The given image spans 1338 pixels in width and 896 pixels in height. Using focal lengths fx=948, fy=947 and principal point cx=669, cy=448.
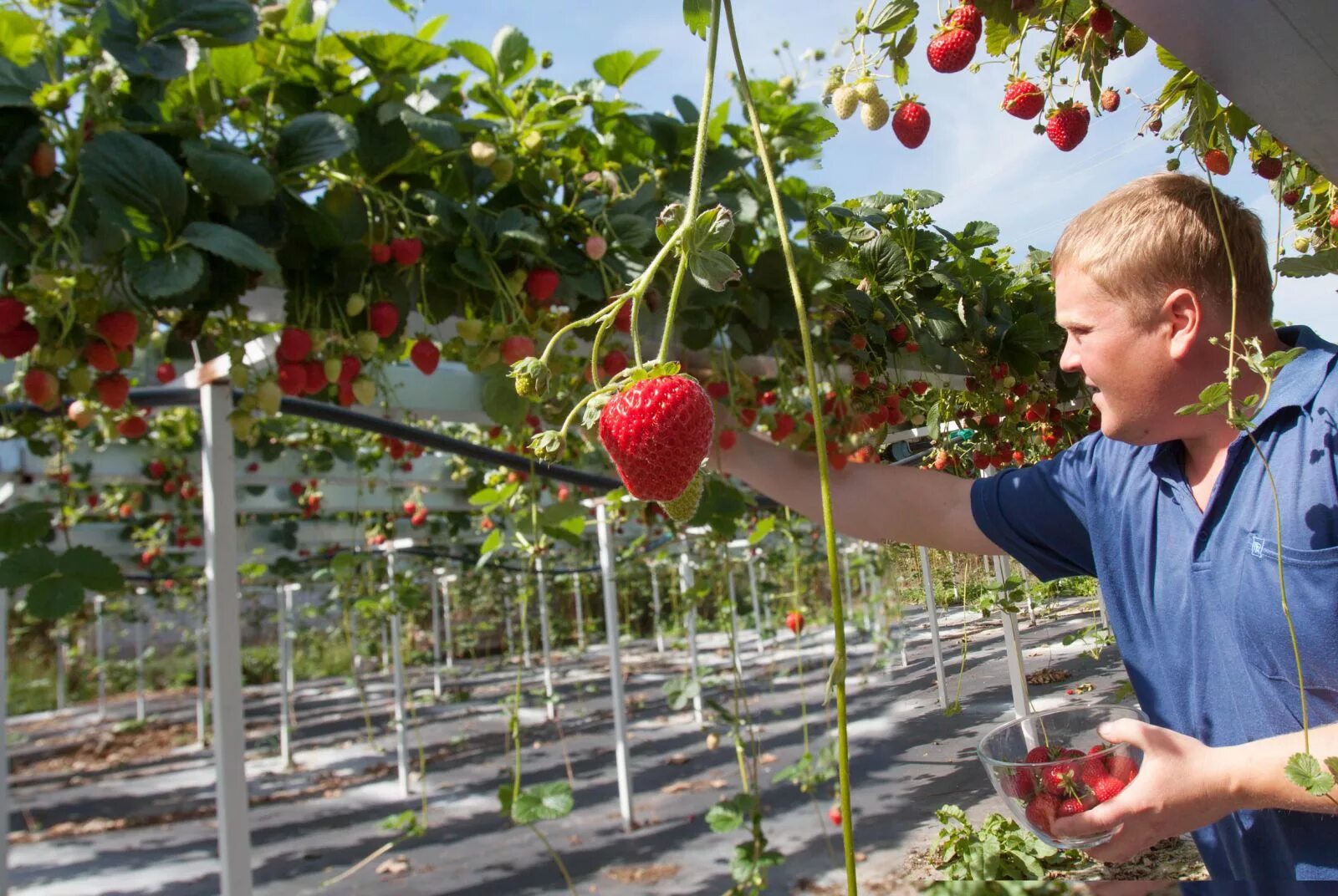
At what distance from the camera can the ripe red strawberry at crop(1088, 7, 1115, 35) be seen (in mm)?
579

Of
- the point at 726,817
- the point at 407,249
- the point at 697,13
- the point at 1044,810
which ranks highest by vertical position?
the point at 407,249

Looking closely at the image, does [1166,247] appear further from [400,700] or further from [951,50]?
[400,700]

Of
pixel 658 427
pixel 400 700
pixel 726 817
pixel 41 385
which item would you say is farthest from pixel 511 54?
pixel 400 700

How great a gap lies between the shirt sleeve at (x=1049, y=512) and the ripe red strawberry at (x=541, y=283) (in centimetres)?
88

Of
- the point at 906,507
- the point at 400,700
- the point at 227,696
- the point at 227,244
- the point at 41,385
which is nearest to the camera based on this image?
the point at 906,507

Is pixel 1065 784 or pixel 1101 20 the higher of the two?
pixel 1101 20

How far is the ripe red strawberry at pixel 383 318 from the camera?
1.41 meters

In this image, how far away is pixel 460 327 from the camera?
140cm

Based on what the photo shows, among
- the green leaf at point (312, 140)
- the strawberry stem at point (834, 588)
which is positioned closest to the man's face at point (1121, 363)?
the strawberry stem at point (834, 588)

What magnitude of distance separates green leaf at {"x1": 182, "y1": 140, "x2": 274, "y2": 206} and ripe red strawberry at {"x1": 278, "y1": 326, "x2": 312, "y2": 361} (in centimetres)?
23

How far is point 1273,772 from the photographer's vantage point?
446 millimetres

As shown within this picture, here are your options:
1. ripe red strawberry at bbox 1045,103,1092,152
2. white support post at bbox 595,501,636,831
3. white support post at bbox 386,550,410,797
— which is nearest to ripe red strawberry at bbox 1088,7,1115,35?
ripe red strawberry at bbox 1045,103,1092,152

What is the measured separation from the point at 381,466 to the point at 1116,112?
5179 mm

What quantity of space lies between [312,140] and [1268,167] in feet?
3.52
